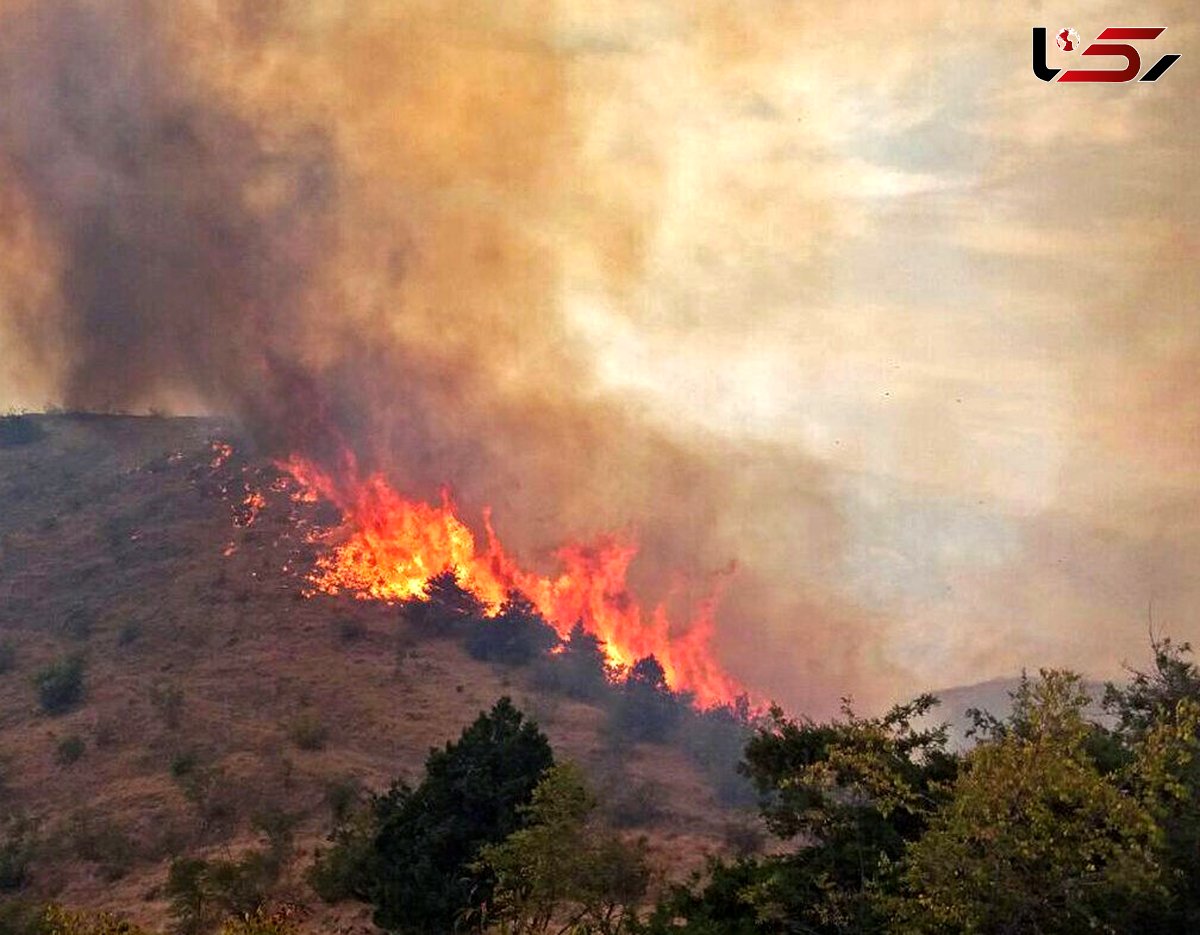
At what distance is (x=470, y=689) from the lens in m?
46.0

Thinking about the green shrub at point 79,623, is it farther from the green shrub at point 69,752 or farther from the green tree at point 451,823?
the green tree at point 451,823

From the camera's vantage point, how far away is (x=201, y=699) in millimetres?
41906

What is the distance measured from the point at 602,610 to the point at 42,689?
31.0 m

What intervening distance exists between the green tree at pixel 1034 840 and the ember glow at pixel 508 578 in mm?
41939

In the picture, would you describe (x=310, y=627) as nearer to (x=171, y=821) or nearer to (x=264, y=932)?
(x=171, y=821)

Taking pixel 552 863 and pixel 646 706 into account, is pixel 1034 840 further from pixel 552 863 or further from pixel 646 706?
pixel 646 706

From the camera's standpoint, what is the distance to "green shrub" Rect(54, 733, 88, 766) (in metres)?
36.2

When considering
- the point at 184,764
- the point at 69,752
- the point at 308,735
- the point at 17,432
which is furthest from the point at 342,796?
the point at 17,432

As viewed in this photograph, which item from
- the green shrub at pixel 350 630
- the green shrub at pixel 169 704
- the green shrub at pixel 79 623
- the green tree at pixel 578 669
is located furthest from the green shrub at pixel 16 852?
the green tree at pixel 578 669

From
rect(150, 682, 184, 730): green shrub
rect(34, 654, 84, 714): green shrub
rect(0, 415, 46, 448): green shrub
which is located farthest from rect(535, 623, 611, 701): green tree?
rect(0, 415, 46, 448): green shrub

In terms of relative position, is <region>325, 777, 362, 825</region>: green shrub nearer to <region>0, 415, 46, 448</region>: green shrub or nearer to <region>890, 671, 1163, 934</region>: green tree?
<region>890, 671, 1163, 934</region>: green tree

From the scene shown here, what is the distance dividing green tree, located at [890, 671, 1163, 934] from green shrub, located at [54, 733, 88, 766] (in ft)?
122

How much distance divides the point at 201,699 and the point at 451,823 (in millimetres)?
25187

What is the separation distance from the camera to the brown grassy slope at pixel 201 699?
30406 millimetres
